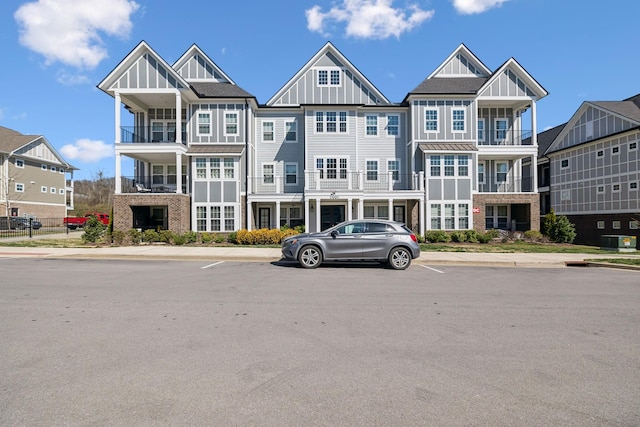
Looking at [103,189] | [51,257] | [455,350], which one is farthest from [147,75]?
[103,189]

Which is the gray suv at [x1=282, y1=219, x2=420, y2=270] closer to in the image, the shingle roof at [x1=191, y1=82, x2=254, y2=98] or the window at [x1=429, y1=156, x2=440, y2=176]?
the window at [x1=429, y1=156, x2=440, y2=176]

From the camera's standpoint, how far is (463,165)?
24.5m

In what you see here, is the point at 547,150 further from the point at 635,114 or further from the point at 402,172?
the point at 402,172

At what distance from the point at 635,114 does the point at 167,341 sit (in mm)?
33922

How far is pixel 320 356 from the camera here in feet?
14.8

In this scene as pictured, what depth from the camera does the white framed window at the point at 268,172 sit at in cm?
2630

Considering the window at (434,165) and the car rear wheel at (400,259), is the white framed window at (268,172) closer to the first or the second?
the window at (434,165)

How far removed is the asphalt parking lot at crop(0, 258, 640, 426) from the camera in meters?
3.25

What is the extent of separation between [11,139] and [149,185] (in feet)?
103

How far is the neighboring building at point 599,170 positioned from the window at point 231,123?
2727 cm

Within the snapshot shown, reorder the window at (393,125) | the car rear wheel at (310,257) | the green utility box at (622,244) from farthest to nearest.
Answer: the window at (393,125)
the green utility box at (622,244)
the car rear wheel at (310,257)

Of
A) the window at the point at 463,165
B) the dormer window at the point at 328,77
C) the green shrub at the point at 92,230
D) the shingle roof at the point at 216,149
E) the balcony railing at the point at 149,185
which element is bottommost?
the green shrub at the point at 92,230

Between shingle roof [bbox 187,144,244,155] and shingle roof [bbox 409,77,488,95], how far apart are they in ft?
39.8

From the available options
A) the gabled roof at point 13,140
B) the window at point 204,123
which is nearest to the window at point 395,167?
the window at point 204,123
